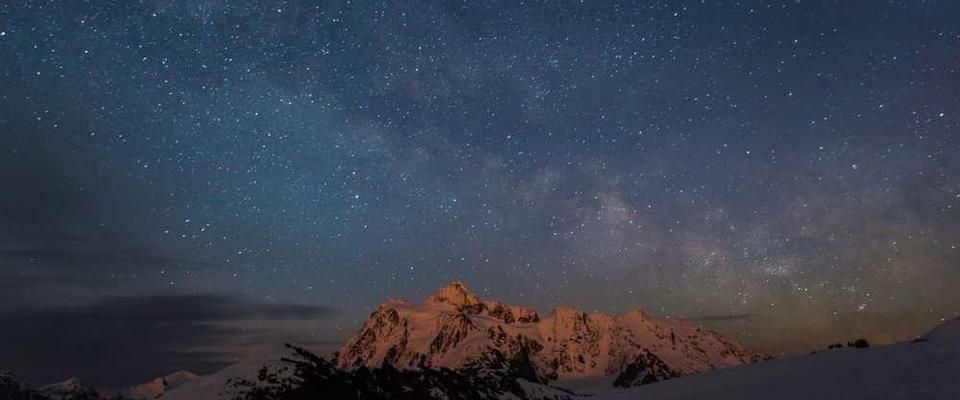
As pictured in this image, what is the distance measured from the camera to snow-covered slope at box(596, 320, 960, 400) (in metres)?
15.0

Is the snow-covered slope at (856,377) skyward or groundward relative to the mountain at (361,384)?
skyward

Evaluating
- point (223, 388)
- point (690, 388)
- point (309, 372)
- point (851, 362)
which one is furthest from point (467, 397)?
point (851, 362)

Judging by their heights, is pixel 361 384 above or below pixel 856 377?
below

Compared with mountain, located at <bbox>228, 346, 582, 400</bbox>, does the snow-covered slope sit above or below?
above

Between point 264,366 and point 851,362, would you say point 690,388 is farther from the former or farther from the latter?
point 264,366

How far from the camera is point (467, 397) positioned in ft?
333

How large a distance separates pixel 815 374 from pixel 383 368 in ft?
275

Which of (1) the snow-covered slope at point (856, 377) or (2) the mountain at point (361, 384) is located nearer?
(1) the snow-covered slope at point (856, 377)

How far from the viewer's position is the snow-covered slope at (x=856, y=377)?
49.3ft

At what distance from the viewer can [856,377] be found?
703 inches

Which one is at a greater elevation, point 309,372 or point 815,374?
point 815,374

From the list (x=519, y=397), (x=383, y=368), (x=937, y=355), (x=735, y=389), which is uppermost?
(x=937, y=355)

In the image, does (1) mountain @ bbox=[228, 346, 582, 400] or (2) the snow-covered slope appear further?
(1) mountain @ bbox=[228, 346, 582, 400]

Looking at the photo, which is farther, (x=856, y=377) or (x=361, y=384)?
(x=361, y=384)
